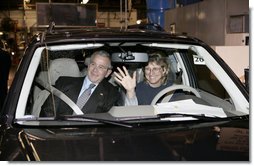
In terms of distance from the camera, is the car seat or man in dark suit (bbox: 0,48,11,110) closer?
the car seat

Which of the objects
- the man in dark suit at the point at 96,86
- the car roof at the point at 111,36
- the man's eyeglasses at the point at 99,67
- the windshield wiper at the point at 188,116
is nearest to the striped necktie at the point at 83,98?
the man in dark suit at the point at 96,86

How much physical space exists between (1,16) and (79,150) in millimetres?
27489

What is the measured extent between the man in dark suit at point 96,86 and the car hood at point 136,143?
69 cm

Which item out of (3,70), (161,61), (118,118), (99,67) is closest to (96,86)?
(99,67)

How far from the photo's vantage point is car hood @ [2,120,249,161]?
5.22 feet

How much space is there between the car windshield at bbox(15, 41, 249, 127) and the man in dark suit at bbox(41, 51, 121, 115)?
5 cm

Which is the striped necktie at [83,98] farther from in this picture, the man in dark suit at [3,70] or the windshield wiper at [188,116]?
the man in dark suit at [3,70]

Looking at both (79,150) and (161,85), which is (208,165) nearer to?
(79,150)

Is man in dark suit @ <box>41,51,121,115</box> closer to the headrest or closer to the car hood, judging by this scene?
the headrest

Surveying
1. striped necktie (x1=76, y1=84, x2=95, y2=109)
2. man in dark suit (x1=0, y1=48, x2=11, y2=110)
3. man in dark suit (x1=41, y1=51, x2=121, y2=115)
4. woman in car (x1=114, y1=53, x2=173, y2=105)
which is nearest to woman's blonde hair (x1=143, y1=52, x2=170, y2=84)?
woman in car (x1=114, y1=53, x2=173, y2=105)

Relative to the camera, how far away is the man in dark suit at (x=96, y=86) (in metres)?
2.64

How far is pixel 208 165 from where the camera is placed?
4.82 feet

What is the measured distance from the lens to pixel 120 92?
2.87 m

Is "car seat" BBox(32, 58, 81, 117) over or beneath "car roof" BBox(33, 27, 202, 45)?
beneath
